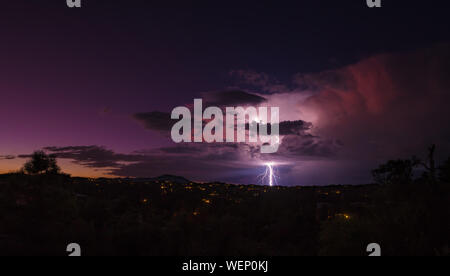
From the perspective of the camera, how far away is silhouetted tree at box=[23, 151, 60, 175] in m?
26.4

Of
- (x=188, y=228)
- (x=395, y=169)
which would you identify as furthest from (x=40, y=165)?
(x=395, y=169)

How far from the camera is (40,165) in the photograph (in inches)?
1054

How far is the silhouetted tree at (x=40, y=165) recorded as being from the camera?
86.7ft

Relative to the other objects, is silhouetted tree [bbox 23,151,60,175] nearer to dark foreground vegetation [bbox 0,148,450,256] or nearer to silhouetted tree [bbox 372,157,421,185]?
dark foreground vegetation [bbox 0,148,450,256]

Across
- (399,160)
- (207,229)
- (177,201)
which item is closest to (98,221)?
(207,229)

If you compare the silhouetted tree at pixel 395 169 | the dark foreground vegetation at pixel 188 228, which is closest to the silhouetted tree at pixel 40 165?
the dark foreground vegetation at pixel 188 228

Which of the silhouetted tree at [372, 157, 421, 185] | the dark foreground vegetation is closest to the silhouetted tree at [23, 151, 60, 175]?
the dark foreground vegetation

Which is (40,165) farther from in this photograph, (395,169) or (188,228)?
(395,169)

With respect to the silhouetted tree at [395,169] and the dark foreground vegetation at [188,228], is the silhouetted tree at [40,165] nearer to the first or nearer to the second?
the dark foreground vegetation at [188,228]

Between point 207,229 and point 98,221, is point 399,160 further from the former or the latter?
point 98,221
